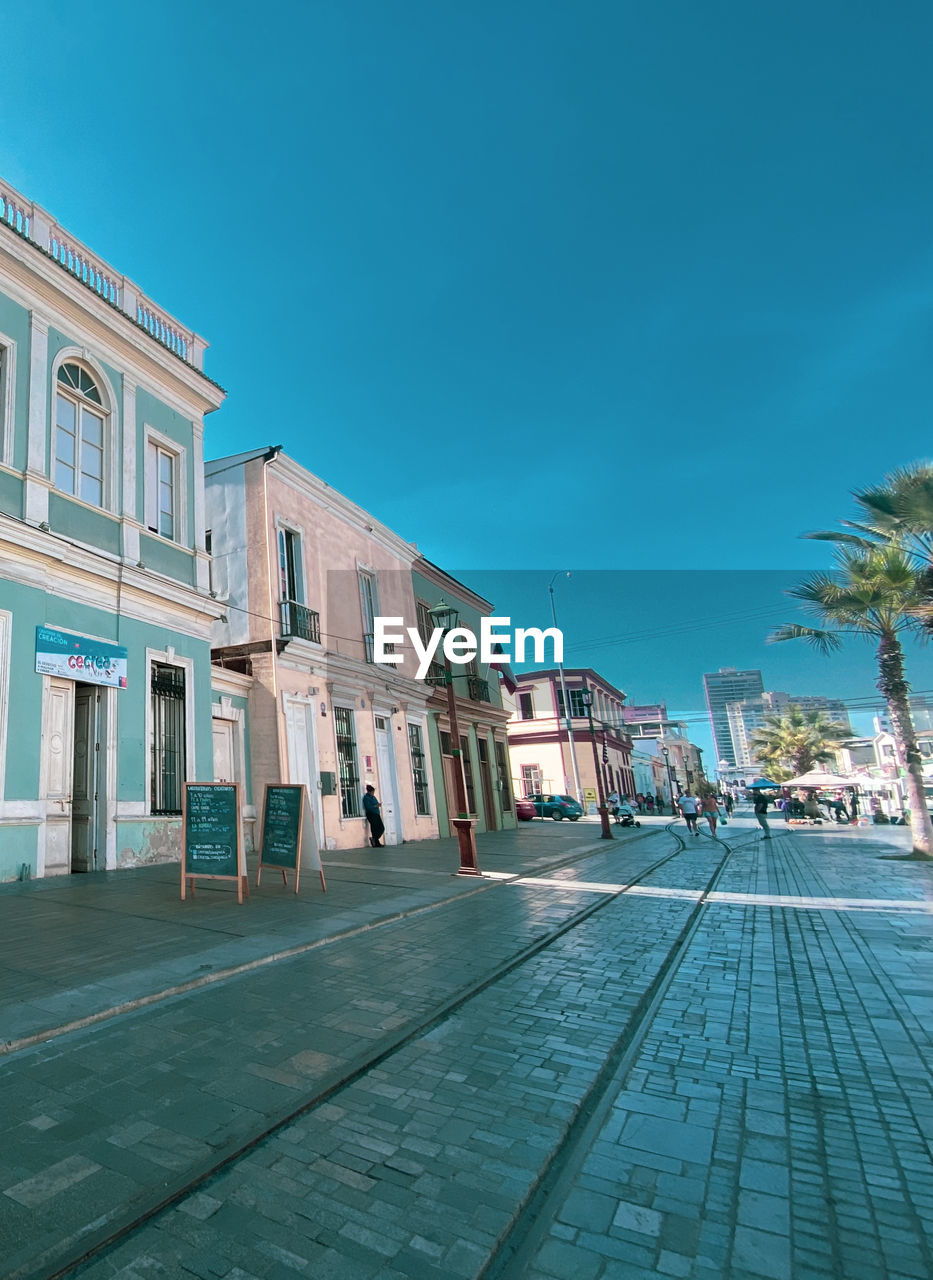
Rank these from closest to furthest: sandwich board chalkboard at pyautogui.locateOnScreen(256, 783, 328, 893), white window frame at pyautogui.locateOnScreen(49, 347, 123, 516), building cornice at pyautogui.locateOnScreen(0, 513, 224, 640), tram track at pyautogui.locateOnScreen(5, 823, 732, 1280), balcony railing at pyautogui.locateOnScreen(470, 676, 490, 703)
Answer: tram track at pyautogui.locateOnScreen(5, 823, 732, 1280) < sandwich board chalkboard at pyautogui.locateOnScreen(256, 783, 328, 893) < building cornice at pyautogui.locateOnScreen(0, 513, 224, 640) < white window frame at pyautogui.locateOnScreen(49, 347, 123, 516) < balcony railing at pyautogui.locateOnScreen(470, 676, 490, 703)

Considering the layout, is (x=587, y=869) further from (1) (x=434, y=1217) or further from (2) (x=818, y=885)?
(1) (x=434, y=1217)

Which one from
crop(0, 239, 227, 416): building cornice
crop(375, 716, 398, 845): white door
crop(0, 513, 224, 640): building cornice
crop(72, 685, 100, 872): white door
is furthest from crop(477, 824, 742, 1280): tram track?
crop(375, 716, 398, 845): white door

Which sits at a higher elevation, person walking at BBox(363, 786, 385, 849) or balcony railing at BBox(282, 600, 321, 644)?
balcony railing at BBox(282, 600, 321, 644)

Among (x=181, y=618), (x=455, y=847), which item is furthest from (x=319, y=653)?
(x=455, y=847)

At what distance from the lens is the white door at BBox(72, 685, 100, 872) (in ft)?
32.2

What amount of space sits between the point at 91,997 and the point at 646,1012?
370 cm

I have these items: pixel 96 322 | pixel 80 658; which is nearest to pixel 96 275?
pixel 96 322

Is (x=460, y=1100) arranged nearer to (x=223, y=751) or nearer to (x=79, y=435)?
(x=79, y=435)

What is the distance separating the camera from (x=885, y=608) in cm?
1639

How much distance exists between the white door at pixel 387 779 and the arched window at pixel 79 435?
9755mm

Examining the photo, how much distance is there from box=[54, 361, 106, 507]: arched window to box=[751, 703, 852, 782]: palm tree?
169 feet

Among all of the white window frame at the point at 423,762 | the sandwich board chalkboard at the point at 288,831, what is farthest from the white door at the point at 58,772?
the white window frame at the point at 423,762

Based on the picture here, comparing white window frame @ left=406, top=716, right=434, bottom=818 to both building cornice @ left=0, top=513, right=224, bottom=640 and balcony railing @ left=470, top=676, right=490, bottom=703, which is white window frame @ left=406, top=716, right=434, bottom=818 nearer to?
balcony railing @ left=470, top=676, right=490, bottom=703

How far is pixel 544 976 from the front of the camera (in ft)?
16.8
